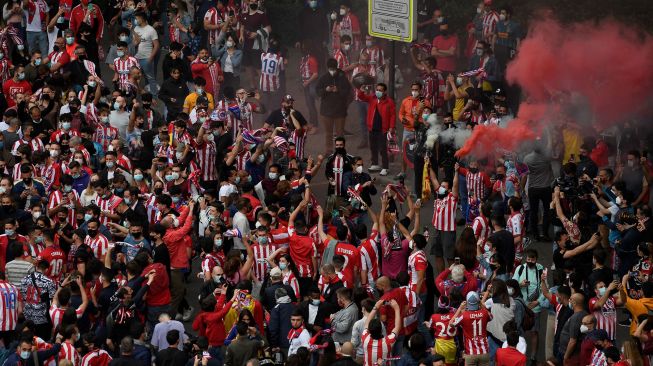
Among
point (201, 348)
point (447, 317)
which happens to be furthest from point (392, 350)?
point (201, 348)

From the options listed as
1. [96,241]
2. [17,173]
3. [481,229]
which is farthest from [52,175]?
[481,229]

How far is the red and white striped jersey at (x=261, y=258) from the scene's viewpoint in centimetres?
1808

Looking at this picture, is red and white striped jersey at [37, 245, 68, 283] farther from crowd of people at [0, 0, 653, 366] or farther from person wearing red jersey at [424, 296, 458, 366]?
person wearing red jersey at [424, 296, 458, 366]

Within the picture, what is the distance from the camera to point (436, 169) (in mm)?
22234

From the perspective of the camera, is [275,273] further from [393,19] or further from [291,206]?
[393,19]

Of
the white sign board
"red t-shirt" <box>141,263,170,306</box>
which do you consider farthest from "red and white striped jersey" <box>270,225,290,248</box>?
the white sign board

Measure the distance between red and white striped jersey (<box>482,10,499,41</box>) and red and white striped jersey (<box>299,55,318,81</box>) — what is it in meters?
3.11

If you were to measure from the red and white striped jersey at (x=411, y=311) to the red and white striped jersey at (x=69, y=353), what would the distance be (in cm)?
369

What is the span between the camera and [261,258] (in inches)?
712

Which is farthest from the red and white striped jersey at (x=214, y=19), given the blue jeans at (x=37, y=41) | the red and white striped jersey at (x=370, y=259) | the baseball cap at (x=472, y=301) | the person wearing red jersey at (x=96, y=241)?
the baseball cap at (x=472, y=301)

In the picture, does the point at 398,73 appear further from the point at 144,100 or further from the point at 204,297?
the point at 204,297

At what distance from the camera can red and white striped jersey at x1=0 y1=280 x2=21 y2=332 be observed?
16.9 metres

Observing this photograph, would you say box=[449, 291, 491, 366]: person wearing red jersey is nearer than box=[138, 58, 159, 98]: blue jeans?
Yes

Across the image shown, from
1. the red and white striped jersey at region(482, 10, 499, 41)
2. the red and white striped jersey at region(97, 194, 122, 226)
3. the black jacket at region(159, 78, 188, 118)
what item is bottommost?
the red and white striped jersey at region(97, 194, 122, 226)
